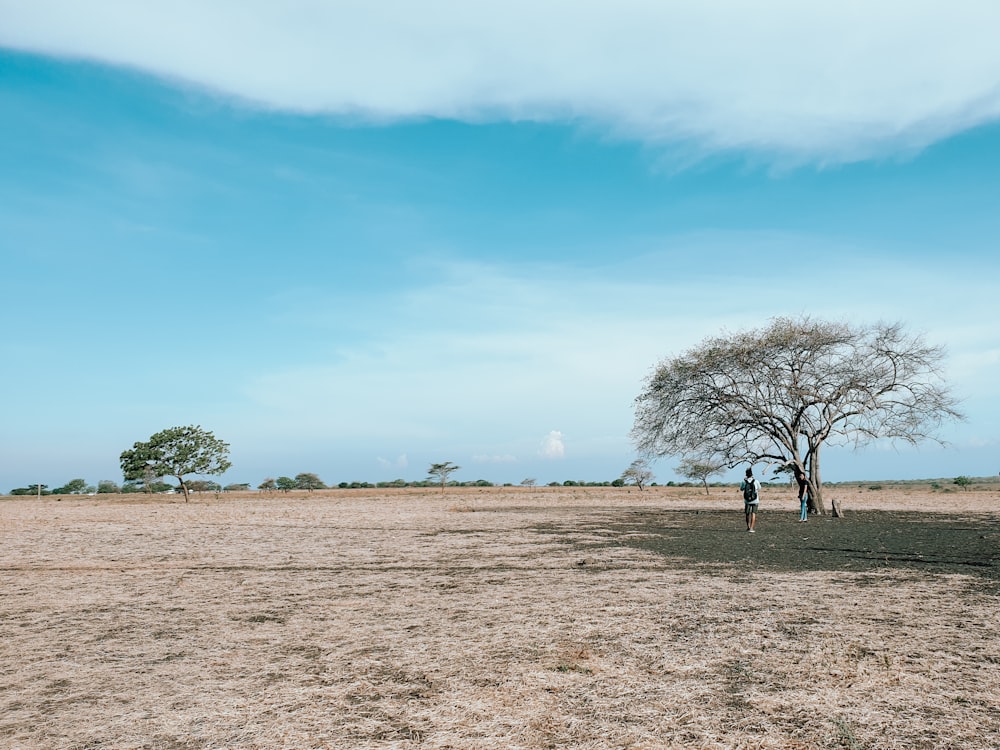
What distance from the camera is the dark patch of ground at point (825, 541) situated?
1483 cm

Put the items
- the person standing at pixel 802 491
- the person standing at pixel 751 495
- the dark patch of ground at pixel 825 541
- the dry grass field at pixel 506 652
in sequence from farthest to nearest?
the person standing at pixel 802 491, the person standing at pixel 751 495, the dark patch of ground at pixel 825 541, the dry grass field at pixel 506 652

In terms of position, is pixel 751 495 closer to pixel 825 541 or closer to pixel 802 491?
pixel 825 541

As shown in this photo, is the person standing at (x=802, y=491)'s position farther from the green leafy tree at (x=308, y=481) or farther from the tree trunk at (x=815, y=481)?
the green leafy tree at (x=308, y=481)

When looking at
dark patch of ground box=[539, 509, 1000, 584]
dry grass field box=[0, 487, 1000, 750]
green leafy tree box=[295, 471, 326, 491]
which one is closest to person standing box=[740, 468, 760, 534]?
dark patch of ground box=[539, 509, 1000, 584]

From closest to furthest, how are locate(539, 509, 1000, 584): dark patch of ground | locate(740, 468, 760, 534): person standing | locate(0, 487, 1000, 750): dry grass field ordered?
1. locate(0, 487, 1000, 750): dry grass field
2. locate(539, 509, 1000, 584): dark patch of ground
3. locate(740, 468, 760, 534): person standing

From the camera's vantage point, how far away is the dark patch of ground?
14.8 meters

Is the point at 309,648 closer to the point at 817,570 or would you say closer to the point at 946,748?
the point at 946,748

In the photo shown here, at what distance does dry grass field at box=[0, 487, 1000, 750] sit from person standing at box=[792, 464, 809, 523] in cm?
1418

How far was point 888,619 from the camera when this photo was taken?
350 inches

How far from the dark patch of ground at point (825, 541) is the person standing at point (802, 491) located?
1.44 feet

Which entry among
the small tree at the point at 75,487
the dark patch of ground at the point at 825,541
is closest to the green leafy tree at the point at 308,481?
the small tree at the point at 75,487

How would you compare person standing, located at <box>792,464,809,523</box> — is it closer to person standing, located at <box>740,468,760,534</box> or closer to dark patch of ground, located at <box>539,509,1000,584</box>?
dark patch of ground, located at <box>539,509,1000,584</box>

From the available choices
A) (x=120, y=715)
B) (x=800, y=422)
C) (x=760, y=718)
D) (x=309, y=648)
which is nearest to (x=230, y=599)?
(x=309, y=648)

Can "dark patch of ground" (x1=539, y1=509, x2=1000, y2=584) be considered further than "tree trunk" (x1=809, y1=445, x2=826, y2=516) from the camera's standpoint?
No
